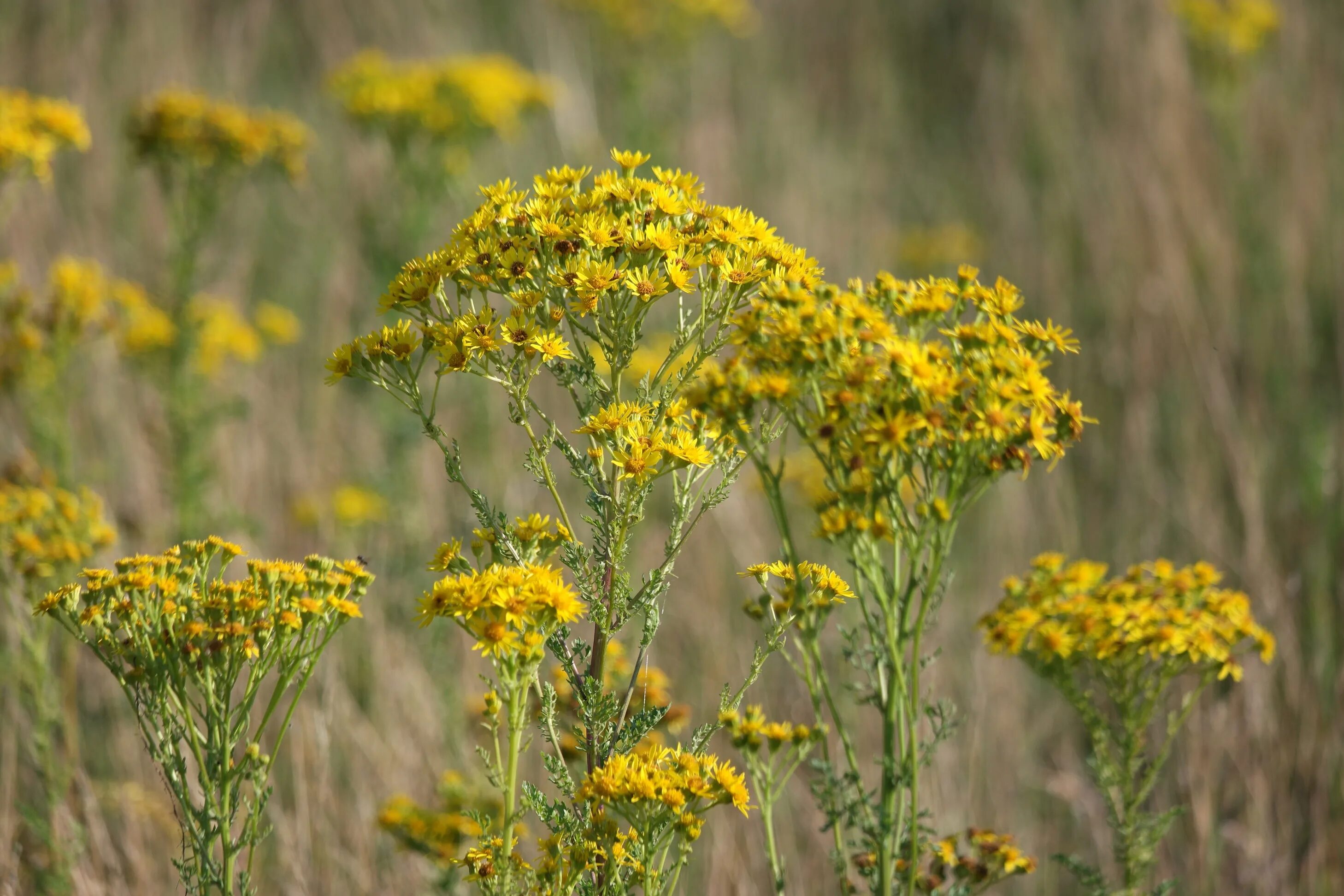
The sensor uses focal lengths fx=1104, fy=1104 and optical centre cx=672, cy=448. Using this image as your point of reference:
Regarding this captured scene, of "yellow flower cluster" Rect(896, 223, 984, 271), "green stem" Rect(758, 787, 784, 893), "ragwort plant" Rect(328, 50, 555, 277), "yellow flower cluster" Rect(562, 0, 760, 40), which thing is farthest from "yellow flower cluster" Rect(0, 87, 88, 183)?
"yellow flower cluster" Rect(896, 223, 984, 271)

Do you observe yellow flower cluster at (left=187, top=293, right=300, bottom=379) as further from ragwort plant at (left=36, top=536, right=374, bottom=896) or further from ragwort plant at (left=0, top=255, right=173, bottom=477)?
ragwort plant at (left=36, top=536, right=374, bottom=896)

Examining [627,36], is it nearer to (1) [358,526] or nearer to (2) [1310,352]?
(1) [358,526]

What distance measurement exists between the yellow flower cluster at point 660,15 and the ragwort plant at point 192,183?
8.48ft

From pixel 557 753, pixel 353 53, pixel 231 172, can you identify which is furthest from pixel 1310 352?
pixel 353 53

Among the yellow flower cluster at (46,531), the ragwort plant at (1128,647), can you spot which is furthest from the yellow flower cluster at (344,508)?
the ragwort plant at (1128,647)

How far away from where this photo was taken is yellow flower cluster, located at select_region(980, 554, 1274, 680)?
2.09 meters

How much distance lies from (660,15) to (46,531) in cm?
445

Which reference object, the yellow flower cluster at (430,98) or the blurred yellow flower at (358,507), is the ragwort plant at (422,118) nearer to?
the yellow flower cluster at (430,98)

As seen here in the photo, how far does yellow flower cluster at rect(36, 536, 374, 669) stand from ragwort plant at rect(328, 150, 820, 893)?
243 millimetres

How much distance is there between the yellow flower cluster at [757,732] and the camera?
171 centimetres

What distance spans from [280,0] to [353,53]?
5.00ft

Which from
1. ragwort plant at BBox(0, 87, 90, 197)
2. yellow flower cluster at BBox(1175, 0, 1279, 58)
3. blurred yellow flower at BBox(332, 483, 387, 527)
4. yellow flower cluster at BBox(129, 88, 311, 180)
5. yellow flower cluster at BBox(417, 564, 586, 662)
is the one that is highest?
yellow flower cluster at BBox(1175, 0, 1279, 58)

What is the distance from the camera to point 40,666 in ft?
8.56

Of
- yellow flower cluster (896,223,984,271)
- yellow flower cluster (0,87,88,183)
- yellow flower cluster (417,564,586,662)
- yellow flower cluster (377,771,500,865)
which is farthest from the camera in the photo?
yellow flower cluster (896,223,984,271)
